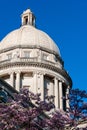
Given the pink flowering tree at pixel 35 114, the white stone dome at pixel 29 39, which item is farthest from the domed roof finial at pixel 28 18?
the pink flowering tree at pixel 35 114

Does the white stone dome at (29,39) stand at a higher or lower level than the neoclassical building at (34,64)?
higher

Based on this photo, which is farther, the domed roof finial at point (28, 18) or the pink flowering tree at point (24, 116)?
the domed roof finial at point (28, 18)

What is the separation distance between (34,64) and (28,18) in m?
12.2

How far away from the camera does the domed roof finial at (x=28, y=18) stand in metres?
66.3

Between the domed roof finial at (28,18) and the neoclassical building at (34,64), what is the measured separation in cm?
325

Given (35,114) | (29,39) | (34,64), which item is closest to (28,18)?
(29,39)

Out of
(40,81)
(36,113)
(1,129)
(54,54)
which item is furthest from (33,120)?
(54,54)

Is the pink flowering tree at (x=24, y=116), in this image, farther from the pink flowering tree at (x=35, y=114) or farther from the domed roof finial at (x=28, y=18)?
the domed roof finial at (x=28, y=18)

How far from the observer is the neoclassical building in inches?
2222

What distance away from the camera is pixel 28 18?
6644cm

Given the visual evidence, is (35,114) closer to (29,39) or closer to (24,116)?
(24,116)

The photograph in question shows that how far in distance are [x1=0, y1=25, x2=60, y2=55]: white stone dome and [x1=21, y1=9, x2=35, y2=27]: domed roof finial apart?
3.21 m

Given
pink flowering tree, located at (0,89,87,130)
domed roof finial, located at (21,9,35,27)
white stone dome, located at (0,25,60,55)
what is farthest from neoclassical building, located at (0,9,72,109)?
pink flowering tree, located at (0,89,87,130)

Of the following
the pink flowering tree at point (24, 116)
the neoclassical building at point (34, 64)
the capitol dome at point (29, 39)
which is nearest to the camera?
the pink flowering tree at point (24, 116)
